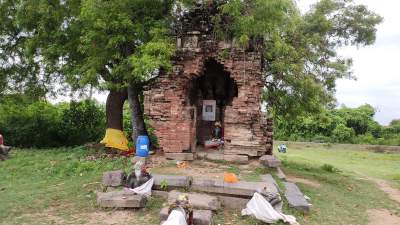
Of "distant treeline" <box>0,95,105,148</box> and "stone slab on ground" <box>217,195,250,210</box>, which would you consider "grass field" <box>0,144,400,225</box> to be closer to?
"stone slab on ground" <box>217,195,250,210</box>

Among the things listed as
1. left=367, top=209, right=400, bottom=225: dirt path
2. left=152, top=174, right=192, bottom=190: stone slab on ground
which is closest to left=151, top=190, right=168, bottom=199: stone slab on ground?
left=152, top=174, right=192, bottom=190: stone slab on ground

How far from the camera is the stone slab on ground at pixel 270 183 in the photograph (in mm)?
8070

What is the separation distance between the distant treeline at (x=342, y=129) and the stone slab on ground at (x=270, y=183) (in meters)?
19.1

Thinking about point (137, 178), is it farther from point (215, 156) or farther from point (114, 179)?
point (215, 156)

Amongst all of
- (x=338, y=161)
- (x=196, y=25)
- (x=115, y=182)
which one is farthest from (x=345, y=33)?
(x=115, y=182)

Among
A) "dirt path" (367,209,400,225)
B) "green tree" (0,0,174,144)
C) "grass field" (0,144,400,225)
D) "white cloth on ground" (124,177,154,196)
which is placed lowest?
"dirt path" (367,209,400,225)

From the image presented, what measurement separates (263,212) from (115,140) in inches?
328

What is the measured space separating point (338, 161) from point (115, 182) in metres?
15.0

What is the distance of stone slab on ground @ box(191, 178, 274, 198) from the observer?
803cm

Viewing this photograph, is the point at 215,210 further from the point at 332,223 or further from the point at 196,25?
the point at 196,25

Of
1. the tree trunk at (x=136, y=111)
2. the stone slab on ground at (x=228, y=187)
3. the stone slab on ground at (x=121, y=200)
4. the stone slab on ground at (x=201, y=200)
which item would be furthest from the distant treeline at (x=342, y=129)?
the stone slab on ground at (x=121, y=200)

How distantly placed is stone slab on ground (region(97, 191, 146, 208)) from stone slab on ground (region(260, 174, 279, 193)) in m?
2.38

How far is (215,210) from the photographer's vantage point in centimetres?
767

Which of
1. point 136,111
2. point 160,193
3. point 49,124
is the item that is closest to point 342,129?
point 49,124
